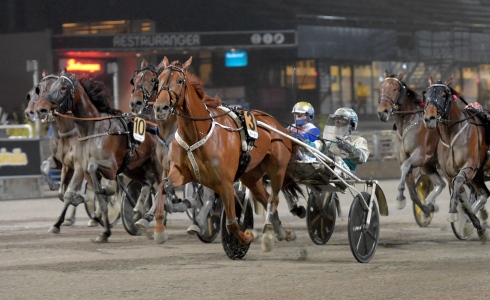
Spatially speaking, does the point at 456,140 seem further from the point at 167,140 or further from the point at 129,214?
the point at 129,214

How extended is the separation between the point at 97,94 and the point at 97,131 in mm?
571

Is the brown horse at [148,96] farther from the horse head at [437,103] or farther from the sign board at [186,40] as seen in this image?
the sign board at [186,40]

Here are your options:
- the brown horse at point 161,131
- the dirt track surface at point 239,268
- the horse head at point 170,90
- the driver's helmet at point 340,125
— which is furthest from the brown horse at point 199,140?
the driver's helmet at point 340,125

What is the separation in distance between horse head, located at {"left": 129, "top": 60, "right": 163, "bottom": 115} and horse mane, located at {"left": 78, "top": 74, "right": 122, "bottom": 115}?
1220 millimetres

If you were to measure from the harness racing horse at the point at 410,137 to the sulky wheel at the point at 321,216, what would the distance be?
2.11 m

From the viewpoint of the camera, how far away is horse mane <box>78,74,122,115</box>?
1252 centimetres

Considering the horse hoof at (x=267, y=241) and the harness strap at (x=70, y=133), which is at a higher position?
the harness strap at (x=70, y=133)

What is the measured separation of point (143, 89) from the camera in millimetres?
11156

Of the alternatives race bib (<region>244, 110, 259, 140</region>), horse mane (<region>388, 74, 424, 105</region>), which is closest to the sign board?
horse mane (<region>388, 74, 424, 105</region>)

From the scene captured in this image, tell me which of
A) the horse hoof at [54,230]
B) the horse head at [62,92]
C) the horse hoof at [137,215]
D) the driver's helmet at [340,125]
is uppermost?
the horse head at [62,92]

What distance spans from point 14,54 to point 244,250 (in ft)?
78.9

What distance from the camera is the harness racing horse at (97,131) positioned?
12.0 m

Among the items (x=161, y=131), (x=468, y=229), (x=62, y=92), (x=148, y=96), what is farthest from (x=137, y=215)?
(x=468, y=229)

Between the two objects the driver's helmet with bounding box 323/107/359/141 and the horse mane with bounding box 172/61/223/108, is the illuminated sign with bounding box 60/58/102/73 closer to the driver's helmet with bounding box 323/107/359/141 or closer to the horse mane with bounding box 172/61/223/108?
the driver's helmet with bounding box 323/107/359/141
